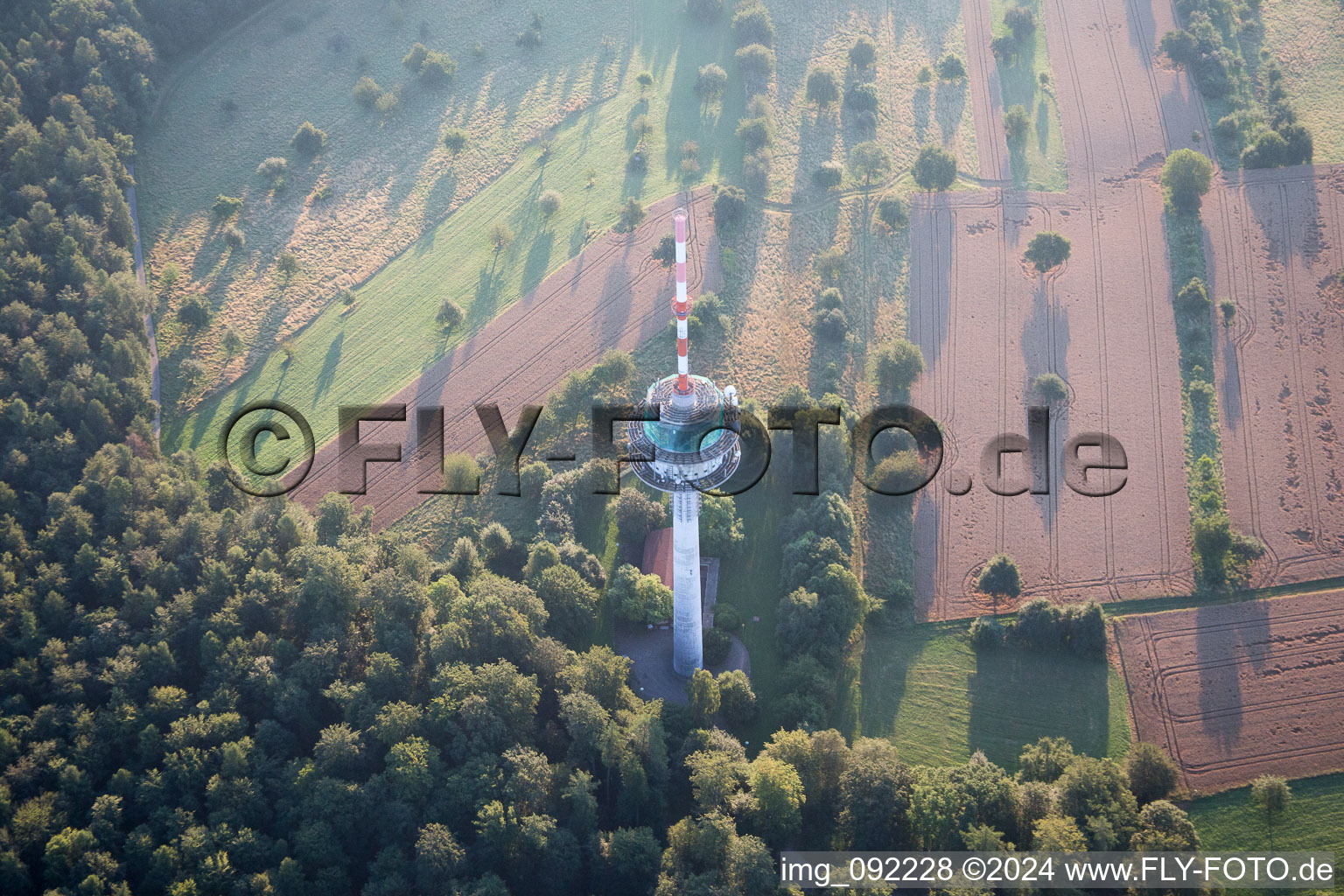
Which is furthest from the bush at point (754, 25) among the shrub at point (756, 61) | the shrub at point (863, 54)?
the shrub at point (863, 54)

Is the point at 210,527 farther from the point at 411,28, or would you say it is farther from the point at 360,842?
the point at 411,28

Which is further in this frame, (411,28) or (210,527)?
(411,28)

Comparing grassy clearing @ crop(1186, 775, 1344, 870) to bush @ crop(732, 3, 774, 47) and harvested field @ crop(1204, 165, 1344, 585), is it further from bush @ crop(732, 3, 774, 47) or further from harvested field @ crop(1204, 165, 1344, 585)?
bush @ crop(732, 3, 774, 47)

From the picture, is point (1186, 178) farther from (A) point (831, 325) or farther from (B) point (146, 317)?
(B) point (146, 317)

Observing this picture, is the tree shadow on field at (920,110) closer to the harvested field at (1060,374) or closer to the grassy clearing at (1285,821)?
the harvested field at (1060,374)

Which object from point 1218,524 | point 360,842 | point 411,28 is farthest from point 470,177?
point 1218,524

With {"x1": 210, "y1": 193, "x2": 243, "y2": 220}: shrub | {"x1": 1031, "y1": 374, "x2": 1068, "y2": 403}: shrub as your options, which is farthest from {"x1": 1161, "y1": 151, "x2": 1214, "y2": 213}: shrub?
{"x1": 210, "y1": 193, "x2": 243, "y2": 220}: shrub
